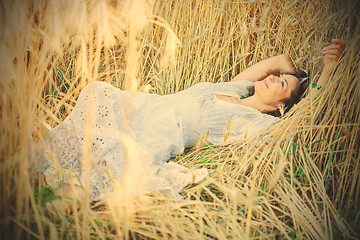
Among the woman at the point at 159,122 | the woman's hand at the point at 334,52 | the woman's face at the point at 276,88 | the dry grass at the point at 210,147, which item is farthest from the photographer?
the woman's face at the point at 276,88

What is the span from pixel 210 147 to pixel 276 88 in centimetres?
46

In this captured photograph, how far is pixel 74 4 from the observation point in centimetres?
79

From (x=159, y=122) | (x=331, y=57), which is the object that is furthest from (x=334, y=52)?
(x=159, y=122)

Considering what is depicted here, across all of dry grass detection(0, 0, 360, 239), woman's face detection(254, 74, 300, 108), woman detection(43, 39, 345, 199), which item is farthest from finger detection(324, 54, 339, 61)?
woman's face detection(254, 74, 300, 108)

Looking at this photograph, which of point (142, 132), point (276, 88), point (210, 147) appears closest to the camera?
point (142, 132)

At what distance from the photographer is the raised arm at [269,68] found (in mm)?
1444

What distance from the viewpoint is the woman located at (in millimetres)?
878

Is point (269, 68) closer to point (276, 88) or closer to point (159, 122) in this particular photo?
point (276, 88)

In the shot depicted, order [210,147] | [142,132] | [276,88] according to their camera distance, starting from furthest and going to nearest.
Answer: [276,88], [210,147], [142,132]

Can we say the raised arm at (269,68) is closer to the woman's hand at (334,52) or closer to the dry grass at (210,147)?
the dry grass at (210,147)

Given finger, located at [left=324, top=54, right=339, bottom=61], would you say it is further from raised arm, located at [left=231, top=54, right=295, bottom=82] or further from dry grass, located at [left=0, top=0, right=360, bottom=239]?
raised arm, located at [left=231, top=54, right=295, bottom=82]

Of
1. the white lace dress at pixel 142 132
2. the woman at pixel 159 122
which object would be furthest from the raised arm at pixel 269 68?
the white lace dress at pixel 142 132

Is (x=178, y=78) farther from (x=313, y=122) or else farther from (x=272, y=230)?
(x=272, y=230)

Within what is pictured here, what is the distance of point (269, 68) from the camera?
4.76 feet
